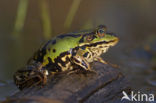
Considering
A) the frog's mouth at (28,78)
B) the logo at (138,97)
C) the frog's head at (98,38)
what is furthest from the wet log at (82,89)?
the frog's head at (98,38)

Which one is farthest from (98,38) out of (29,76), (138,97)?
(29,76)

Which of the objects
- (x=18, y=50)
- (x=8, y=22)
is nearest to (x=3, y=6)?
(x=8, y=22)

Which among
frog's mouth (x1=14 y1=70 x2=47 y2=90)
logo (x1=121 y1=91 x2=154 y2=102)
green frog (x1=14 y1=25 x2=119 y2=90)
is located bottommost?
logo (x1=121 y1=91 x2=154 y2=102)

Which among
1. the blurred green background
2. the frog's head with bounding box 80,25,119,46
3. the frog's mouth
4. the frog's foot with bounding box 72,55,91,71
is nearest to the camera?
the frog's mouth

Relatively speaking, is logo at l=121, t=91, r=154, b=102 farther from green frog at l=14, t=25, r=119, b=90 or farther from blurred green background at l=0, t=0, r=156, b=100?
blurred green background at l=0, t=0, r=156, b=100

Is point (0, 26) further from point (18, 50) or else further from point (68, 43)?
point (68, 43)

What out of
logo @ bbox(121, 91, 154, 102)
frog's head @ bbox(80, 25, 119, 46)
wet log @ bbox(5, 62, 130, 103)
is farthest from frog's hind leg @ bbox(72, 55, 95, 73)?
logo @ bbox(121, 91, 154, 102)

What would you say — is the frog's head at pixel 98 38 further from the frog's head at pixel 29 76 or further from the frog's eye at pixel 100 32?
the frog's head at pixel 29 76
